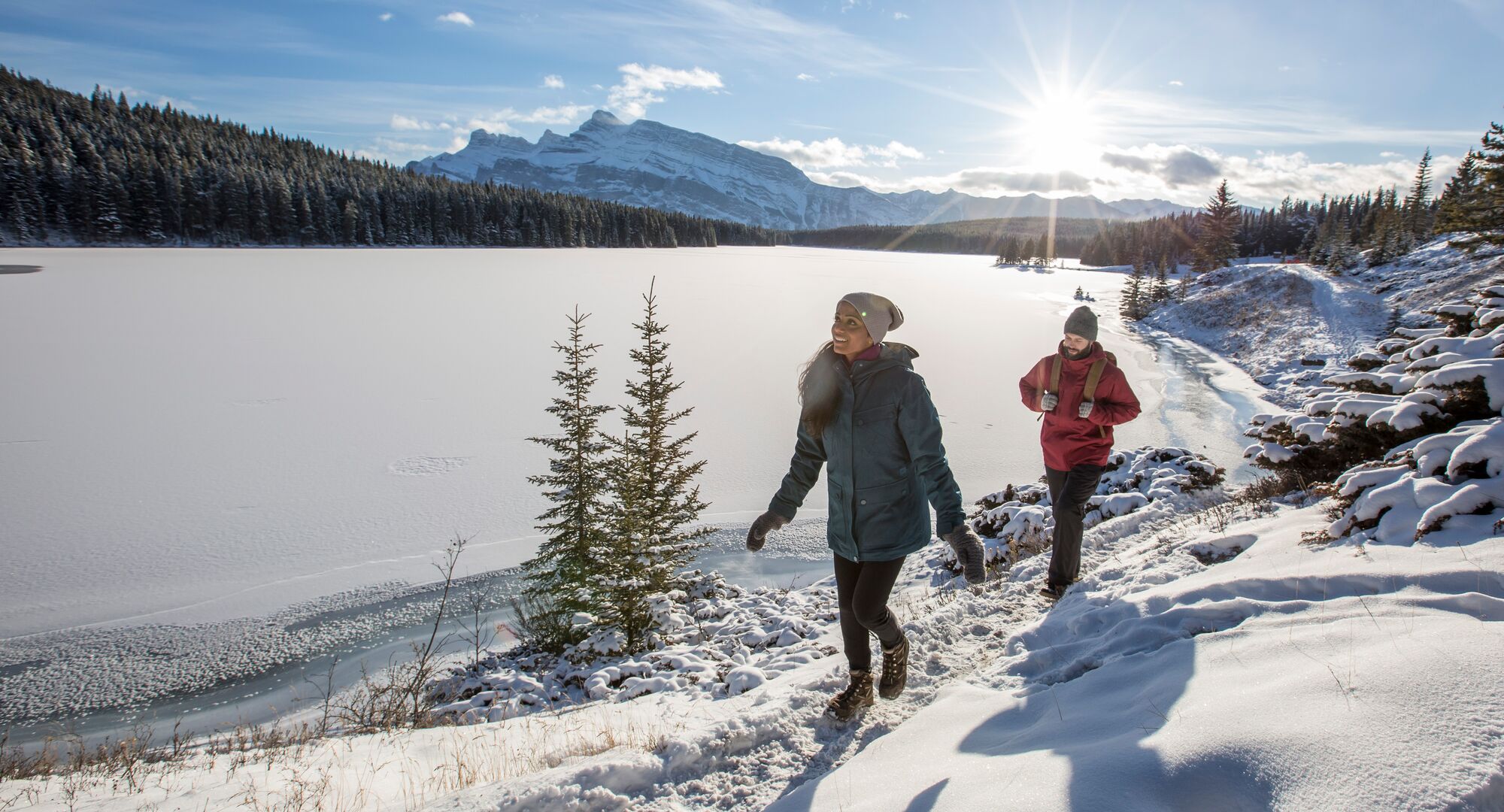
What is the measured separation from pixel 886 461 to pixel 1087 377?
2293mm

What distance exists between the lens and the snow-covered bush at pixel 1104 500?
7.64 meters

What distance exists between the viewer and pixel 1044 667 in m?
3.59

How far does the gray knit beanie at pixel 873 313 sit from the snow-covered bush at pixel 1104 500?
190 inches

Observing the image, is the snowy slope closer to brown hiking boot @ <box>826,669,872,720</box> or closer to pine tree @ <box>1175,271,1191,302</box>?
pine tree @ <box>1175,271,1191,302</box>

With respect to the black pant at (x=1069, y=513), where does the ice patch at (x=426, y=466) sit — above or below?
below

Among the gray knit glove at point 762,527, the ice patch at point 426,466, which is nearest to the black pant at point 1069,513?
the gray knit glove at point 762,527

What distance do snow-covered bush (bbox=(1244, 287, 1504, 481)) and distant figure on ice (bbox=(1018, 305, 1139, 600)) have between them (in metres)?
2.10

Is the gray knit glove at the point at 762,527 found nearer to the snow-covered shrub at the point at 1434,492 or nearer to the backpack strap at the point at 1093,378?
the backpack strap at the point at 1093,378

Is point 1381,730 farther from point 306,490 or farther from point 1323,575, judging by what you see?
point 306,490

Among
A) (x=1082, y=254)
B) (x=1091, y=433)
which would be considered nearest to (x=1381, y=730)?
(x=1091, y=433)

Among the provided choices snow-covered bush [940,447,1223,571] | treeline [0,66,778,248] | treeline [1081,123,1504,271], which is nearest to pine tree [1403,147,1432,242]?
treeline [1081,123,1504,271]

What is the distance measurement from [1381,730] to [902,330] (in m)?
27.4

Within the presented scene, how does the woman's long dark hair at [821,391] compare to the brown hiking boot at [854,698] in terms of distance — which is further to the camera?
the brown hiking boot at [854,698]

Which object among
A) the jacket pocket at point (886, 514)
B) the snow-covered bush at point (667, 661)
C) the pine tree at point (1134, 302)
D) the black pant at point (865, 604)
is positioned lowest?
the snow-covered bush at point (667, 661)
